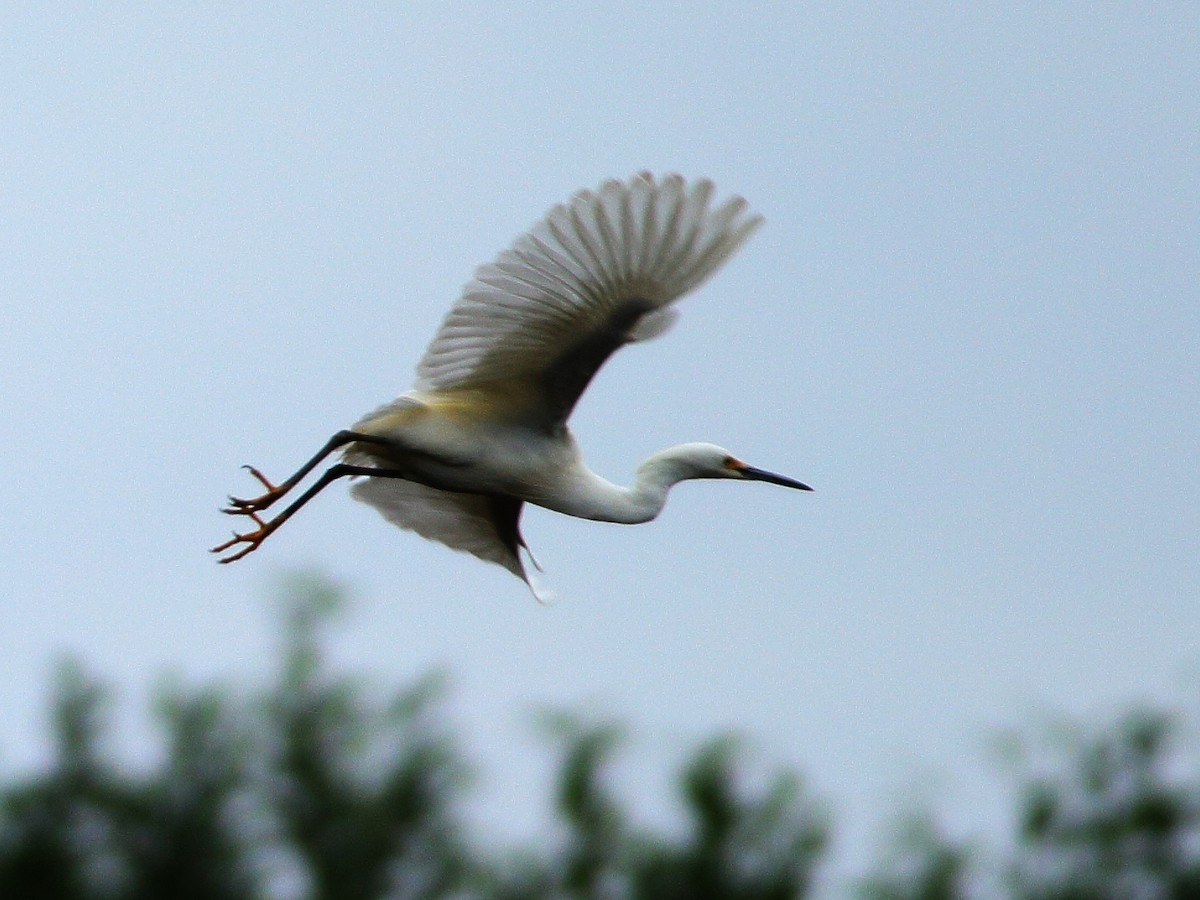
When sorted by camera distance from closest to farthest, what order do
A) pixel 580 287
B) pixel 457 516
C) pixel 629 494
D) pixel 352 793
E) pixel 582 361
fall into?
pixel 580 287 → pixel 582 361 → pixel 629 494 → pixel 457 516 → pixel 352 793

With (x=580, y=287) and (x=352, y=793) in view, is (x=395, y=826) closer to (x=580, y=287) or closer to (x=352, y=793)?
(x=352, y=793)

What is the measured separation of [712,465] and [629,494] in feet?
1.79

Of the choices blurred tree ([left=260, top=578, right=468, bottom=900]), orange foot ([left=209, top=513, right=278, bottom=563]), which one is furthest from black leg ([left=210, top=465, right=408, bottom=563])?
blurred tree ([left=260, top=578, right=468, bottom=900])

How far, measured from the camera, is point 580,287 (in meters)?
6.82

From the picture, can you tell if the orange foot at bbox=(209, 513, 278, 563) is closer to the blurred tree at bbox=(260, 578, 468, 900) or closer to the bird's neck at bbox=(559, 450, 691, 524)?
the bird's neck at bbox=(559, 450, 691, 524)

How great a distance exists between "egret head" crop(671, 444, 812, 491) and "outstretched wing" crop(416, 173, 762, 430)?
0.69 metres

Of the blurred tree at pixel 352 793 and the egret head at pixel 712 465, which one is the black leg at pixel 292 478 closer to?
the egret head at pixel 712 465

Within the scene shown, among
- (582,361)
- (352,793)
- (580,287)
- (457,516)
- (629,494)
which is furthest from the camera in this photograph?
(352,793)

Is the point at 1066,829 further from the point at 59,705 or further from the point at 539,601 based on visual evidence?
the point at 539,601

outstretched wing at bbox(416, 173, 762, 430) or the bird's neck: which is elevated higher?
outstretched wing at bbox(416, 173, 762, 430)

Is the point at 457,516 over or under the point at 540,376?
under

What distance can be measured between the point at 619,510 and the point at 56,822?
47.2ft

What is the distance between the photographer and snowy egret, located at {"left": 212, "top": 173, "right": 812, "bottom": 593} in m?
6.62

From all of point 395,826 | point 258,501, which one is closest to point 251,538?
point 258,501
